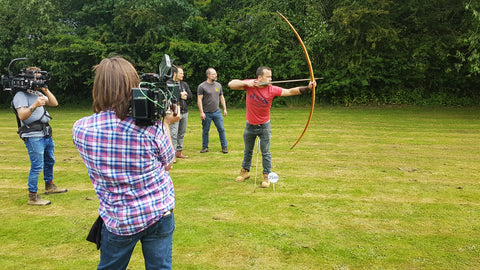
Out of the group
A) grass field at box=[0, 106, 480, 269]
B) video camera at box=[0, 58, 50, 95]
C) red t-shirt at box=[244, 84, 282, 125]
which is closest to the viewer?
grass field at box=[0, 106, 480, 269]

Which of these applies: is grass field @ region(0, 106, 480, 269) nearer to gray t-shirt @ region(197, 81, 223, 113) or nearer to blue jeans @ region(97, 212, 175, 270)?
gray t-shirt @ region(197, 81, 223, 113)

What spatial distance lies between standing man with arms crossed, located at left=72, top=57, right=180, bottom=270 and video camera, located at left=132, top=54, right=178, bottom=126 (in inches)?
2.7

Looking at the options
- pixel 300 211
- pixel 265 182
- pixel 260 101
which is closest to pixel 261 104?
pixel 260 101

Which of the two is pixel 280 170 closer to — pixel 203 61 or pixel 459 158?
pixel 459 158

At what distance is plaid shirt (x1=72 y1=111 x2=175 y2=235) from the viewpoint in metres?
1.95

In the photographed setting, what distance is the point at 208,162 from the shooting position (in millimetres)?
7648

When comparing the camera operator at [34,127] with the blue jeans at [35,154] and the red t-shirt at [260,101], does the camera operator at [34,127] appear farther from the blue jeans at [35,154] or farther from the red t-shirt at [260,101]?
the red t-shirt at [260,101]

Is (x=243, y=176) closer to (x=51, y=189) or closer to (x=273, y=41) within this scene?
(x=51, y=189)

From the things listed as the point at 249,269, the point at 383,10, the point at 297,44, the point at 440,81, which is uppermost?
the point at 383,10

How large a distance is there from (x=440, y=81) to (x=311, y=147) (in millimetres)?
11436

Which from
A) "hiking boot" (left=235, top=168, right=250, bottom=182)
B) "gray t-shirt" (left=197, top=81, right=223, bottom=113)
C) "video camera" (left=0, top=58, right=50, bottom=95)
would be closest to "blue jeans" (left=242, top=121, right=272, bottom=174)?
"hiking boot" (left=235, top=168, right=250, bottom=182)

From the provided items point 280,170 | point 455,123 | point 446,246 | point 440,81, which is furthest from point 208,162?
point 440,81

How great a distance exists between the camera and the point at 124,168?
6.51 ft

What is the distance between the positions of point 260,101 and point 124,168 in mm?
3997
